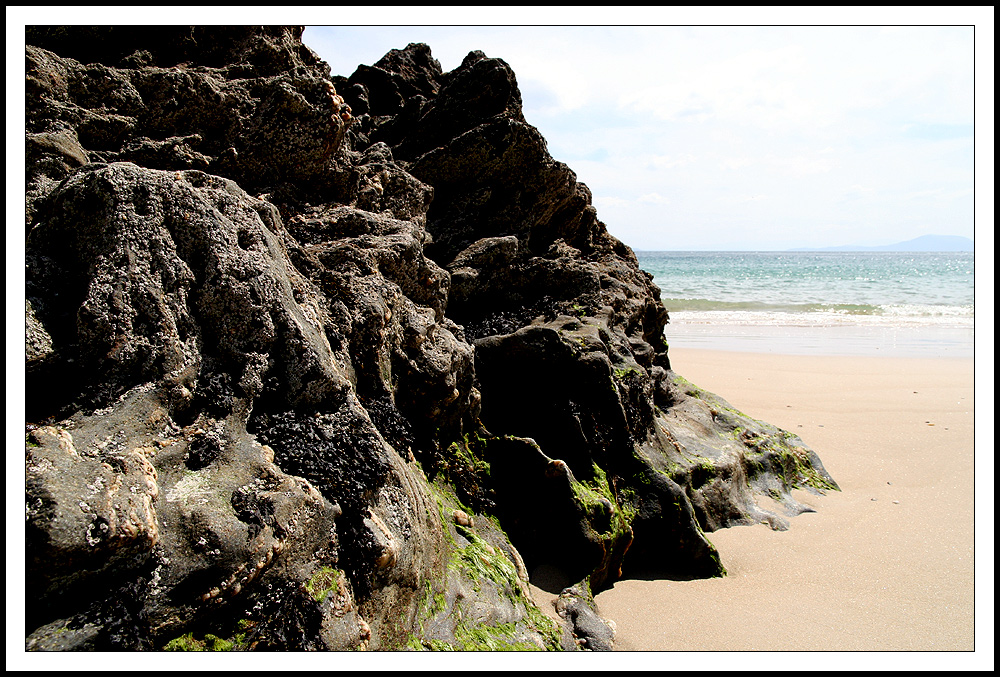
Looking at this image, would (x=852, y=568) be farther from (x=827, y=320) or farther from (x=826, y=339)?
(x=827, y=320)

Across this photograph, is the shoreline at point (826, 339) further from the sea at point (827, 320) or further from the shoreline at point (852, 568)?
the shoreline at point (852, 568)

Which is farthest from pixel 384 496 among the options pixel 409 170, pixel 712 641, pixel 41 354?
pixel 409 170

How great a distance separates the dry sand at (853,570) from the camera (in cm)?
369

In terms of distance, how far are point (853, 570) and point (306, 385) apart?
12.9 feet

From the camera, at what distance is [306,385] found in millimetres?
2801

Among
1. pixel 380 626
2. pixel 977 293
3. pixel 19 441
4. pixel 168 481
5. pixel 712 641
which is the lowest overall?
pixel 712 641

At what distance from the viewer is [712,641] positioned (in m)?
3.60

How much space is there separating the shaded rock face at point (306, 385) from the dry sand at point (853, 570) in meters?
0.29

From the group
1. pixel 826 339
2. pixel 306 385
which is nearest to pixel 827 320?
pixel 826 339

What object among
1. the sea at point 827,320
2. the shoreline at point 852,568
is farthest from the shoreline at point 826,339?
the shoreline at point 852,568

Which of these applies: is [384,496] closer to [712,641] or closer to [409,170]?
[712,641]

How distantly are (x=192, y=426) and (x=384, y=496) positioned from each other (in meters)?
0.81

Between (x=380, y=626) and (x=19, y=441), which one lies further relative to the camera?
(x=380, y=626)

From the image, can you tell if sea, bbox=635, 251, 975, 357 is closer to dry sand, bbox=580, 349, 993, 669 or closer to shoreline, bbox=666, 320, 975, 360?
shoreline, bbox=666, 320, 975, 360
